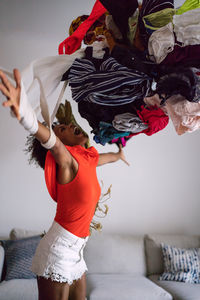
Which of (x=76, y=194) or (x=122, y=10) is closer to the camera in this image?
(x=122, y=10)

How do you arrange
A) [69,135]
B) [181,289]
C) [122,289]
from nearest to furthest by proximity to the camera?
[69,135]
[122,289]
[181,289]

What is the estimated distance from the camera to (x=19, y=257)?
8.39 feet

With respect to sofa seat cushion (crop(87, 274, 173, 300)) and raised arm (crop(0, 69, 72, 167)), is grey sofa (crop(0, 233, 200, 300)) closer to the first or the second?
sofa seat cushion (crop(87, 274, 173, 300))

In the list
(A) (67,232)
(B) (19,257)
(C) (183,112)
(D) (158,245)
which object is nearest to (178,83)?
(C) (183,112)

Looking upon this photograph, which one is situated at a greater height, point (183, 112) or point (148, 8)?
point (148, 8)

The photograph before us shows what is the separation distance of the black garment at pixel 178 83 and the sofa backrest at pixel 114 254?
7.51 ft

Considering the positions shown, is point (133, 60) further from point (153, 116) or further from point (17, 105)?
point (17, 105)

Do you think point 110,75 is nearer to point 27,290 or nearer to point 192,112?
point 192,112

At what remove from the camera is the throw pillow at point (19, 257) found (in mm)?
2506

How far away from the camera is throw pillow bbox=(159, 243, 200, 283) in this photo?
2.76m

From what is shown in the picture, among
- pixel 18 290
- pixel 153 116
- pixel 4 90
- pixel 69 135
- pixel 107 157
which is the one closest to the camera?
pixel 4 90

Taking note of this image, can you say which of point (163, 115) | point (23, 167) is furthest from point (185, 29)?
point (23, 167)

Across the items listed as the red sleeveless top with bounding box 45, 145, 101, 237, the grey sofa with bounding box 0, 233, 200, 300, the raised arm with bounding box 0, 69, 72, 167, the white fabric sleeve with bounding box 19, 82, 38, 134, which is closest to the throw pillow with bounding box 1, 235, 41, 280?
the grey sofa with bounding box 0, 233, 200, 300

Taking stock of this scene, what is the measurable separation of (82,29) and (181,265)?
245 centimetres
